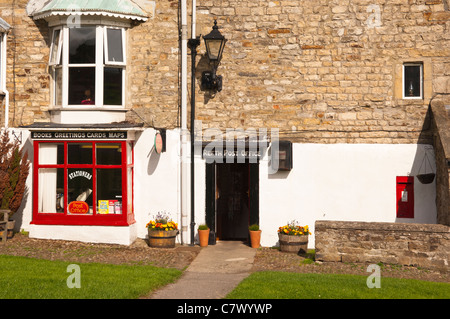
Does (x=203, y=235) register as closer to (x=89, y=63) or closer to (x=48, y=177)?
(x=48, y=177)

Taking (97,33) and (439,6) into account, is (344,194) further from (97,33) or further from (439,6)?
(97,33)

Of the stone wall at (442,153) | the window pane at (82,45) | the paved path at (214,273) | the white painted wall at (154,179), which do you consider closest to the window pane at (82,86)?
the window pane at (82,45)

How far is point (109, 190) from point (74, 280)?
4546 mm

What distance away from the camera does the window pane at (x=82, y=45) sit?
1388 cm

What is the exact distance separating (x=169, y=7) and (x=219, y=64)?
1875mm

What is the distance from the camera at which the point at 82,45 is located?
1391 cm

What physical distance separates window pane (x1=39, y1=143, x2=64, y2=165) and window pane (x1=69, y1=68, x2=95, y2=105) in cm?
115

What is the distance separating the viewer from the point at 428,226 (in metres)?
11.2

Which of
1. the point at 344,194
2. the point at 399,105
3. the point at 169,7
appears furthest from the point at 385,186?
the point at 169,7

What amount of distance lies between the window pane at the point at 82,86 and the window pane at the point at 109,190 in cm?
178

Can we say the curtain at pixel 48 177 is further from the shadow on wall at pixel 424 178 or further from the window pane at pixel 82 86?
the shadow on wall at pixel 424 178

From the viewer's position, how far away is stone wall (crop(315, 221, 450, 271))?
11.1 meters

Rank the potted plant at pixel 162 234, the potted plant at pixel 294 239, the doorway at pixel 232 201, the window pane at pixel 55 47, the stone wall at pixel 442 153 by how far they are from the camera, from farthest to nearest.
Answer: the doorway at pixel 232 201
the window pane at pixel 55 47
the potted plant at pixel 162 234
the potted plant at pixel 294 239
the stone wall at pixel 442 153
